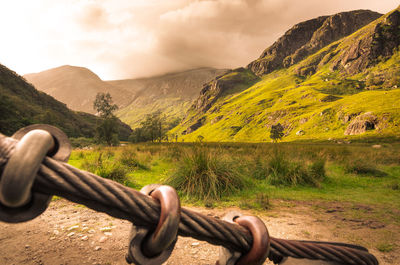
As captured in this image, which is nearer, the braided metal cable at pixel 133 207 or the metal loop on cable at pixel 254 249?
the braided metal cable at pixel 133 207

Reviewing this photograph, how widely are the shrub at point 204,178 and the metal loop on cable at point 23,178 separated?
490 centimetres

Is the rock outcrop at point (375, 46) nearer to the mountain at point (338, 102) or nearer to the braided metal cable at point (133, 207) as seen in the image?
the mountain at point (338, 102)

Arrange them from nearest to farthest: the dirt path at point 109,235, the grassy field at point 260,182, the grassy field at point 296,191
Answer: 1. the dirt path at point 109,235
2. the grassy field at point 296,191
3. the grassy field at point 260,182

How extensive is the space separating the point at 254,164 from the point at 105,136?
48.8 m

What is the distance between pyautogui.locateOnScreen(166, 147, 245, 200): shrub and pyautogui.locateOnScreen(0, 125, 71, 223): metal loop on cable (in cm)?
490

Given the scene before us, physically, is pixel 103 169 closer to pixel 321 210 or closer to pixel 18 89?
pixel 321 210

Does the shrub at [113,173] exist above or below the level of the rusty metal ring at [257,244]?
below

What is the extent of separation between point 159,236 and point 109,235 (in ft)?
10.1

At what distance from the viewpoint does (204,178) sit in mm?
5910

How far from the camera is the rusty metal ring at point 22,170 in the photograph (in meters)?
0.53

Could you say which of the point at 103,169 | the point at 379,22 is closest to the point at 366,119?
the point at 103,169

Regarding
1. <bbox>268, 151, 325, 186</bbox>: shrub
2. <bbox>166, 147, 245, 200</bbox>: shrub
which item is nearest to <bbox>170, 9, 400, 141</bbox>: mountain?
<bbox>268, 151, 325, 186</bbox>: shrub

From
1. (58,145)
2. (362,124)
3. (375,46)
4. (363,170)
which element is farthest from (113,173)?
(375,46)

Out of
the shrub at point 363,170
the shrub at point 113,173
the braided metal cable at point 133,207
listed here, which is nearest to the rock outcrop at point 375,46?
the shrub at point 363,170
